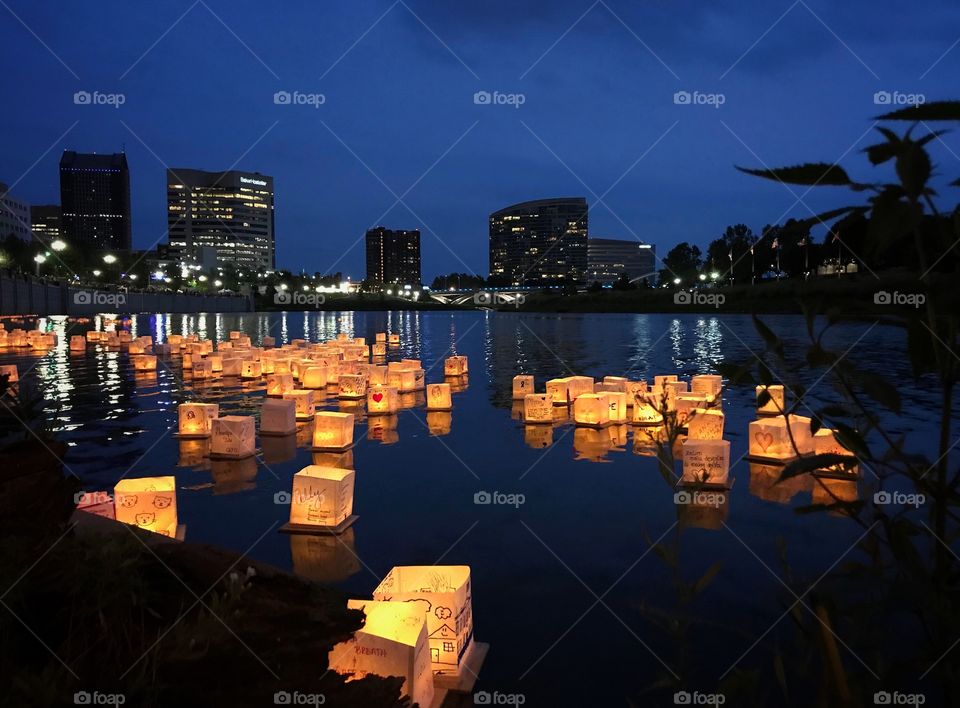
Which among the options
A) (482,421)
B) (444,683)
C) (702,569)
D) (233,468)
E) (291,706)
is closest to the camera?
(291,706)

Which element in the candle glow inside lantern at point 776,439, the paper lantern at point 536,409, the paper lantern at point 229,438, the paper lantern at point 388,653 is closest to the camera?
the paper lantern at point 388,653

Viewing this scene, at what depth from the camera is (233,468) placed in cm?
1137

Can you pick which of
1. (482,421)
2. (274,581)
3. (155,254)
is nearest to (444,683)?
(274,581)

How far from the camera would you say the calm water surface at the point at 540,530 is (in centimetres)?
549

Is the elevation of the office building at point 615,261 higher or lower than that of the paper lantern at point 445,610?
higher

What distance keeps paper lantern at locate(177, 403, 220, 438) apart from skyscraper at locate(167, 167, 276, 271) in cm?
12064

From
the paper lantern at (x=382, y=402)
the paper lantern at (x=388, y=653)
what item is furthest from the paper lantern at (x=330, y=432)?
the paper lantern at (x=388, y=653)

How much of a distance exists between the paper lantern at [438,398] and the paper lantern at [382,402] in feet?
3.09

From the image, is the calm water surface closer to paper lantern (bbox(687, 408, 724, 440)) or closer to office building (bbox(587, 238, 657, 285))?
paper lantern (bbox(687, 408, 724, 440))

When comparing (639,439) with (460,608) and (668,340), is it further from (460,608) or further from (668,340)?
(668,340)

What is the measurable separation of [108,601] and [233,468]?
777 centimetres

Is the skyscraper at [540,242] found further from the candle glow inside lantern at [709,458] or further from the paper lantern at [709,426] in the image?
the candle glow inside lantern at [709,458]

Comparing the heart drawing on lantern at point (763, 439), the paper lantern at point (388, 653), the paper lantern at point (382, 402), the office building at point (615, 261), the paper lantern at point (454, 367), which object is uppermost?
the office building at point (615, 261)

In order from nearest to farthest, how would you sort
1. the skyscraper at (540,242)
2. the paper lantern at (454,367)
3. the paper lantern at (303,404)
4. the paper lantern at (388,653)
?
the paper lantern at (388,653)
the paper lantern at (303,404)
the paper lantern at (454,367)
the skyscraper at (540,242)
